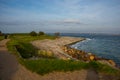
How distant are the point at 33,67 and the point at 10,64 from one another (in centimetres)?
249

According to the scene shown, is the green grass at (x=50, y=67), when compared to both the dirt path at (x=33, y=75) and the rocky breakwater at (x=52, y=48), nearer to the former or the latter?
the dirt path at (x=33, y=75)

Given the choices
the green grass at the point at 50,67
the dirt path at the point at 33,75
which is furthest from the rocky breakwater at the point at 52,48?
the dirt path at the point at 33,75

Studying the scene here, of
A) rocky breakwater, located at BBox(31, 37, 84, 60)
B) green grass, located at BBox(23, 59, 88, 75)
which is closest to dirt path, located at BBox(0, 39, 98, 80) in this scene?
green grass, located at BBox(23, 59, 88, 75)

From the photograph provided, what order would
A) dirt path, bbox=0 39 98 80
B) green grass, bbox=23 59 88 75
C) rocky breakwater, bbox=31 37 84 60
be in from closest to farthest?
dirt path, bbox=0 39 98 80 < green grass, bbox=23 59 88 75 < rocky breakwater, bbox=31 37 84 60

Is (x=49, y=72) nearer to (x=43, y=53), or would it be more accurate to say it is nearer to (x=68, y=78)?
(x=68, y=78)

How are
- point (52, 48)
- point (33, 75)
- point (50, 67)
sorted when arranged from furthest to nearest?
1. point (52, 48)
2. point (50, 67)
3. point (33, 75)

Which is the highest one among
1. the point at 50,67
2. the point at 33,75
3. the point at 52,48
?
the point at 50,67

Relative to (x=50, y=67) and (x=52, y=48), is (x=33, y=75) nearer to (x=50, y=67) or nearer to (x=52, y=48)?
(x=50, y=67)

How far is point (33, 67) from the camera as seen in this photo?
1211 cm

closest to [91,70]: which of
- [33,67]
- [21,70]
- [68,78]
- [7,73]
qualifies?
[68,78]

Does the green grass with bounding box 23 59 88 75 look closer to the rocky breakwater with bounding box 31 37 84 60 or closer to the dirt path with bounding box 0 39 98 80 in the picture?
the dirt path with bounding box 0 39 98 80

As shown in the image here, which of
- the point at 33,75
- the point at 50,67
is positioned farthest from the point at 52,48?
the point at 33,75

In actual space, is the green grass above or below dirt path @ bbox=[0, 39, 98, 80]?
above

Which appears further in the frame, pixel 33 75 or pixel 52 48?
pixel 52 48
